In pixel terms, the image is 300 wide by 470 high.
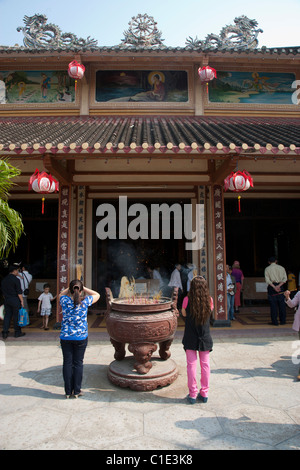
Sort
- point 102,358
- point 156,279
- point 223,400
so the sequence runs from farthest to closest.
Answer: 1. point 156,279
2. point 102,358
3. point 223,400

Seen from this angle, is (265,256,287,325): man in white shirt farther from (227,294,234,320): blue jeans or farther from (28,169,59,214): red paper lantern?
(28,169,59,214): red paper lantern

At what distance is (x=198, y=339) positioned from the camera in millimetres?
3443

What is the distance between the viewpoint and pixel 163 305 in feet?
13.3

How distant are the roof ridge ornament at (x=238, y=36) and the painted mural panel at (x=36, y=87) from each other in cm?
403

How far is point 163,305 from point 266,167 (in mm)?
5101

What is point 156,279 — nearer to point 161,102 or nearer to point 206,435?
point 161,102

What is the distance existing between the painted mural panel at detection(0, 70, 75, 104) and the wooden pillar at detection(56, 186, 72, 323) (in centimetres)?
356

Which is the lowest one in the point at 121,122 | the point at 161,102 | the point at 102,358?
the point at 102,358

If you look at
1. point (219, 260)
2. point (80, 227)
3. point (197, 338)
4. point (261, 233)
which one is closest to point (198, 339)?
point (197, 338)

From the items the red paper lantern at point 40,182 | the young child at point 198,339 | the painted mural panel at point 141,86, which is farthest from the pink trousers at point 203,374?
the painted mural panel at point 141,86

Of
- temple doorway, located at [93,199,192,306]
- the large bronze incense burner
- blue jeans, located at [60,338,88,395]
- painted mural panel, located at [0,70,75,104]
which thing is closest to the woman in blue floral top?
blue jeans, located at [60,338,88,395]

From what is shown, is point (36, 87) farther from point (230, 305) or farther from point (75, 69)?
point (230, 305)

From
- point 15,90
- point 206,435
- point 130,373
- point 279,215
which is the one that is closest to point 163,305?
point 130,373

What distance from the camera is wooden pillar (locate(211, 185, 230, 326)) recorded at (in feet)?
22.6
